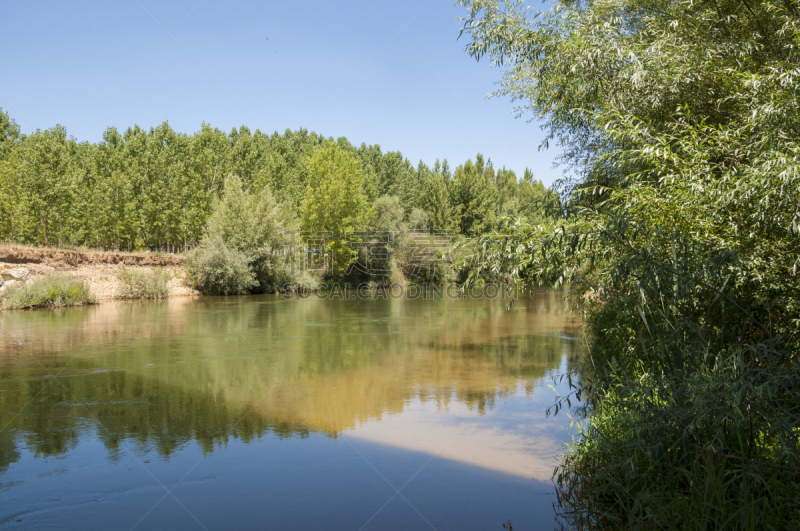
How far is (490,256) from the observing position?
277 inches

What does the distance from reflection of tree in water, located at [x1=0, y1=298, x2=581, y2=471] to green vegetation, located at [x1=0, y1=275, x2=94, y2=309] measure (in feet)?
12.8

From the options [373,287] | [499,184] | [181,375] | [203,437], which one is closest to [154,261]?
[373,287]

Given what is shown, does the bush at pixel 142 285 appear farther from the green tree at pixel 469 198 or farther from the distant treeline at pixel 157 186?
the green tree at pixel 469 198

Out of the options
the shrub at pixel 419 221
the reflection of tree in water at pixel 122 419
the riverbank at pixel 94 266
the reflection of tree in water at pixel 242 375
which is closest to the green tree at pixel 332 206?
the shrub at pixel 419 221

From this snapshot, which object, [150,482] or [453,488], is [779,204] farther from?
[150,482]

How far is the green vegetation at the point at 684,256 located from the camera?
3.84m

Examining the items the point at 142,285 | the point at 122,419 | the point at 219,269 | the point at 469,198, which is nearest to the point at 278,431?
the point at 122,419

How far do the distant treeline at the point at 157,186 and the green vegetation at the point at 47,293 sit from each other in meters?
10.3

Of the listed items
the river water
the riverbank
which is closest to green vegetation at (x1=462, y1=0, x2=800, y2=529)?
the river water

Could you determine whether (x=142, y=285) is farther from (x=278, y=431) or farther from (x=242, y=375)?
(x=278, y=431)

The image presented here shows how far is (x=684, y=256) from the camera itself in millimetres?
4578

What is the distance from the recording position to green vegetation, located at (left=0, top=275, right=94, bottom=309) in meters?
22.8

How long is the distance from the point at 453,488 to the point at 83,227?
138 ft

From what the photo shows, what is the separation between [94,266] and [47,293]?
21.8ft
